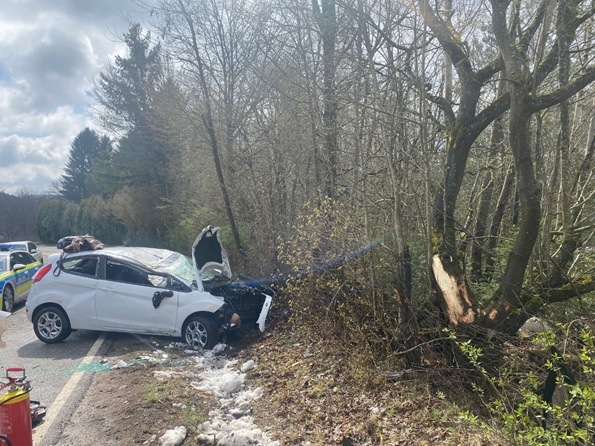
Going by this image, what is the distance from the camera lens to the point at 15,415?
4.17 m

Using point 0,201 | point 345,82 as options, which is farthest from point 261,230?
point 0,201

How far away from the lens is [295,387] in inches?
241

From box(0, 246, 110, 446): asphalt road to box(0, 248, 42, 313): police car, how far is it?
7.61 feet

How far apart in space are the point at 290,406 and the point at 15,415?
9.34 ft

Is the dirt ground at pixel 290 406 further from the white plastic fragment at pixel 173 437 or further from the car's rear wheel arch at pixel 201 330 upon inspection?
the car's rear wheel arch at pixel 201 330

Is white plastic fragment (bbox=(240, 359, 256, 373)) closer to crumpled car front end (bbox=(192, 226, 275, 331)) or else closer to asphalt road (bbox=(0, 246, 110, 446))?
crumpled car front end (bbox=(192, 226, 275, 331))

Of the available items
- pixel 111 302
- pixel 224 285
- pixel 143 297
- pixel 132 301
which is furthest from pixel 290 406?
pixel 111 302

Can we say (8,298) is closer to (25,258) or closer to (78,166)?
(25,258)

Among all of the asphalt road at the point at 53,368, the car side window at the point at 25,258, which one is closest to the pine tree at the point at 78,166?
the car side window at the point at 25,258

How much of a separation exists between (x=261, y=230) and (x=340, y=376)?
5.77 m

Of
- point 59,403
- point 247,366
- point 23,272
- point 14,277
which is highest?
point 23,272

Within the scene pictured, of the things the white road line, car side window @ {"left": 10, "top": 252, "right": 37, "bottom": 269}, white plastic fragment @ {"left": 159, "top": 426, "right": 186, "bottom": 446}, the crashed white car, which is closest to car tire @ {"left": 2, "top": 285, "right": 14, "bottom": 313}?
car side window @ {"left": 10, "top": 252, "right": 37, "bottom": 269}

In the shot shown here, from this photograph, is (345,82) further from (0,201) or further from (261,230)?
(0,201)

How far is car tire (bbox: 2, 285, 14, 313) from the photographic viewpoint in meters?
12.4
